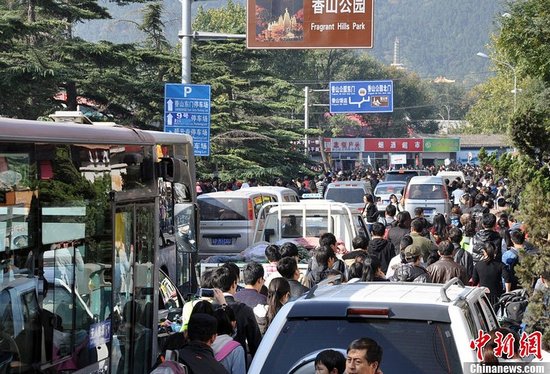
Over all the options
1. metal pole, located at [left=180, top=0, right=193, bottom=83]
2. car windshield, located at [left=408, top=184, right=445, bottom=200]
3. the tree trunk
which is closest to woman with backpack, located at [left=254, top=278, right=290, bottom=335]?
metal pole, located at [left=180, top=0, right=193, bottom=83]

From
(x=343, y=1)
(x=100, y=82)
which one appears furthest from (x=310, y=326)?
(x=100, y=82)

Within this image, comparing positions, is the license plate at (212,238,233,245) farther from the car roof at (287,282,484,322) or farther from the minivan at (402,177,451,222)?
the car roof at (287,282,484,322)

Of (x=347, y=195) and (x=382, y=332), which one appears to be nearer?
(x=382, y=332)

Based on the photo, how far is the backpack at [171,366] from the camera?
19.0 ft

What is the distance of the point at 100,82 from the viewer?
87.5 feet

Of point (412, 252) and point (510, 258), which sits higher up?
point (412, 252)

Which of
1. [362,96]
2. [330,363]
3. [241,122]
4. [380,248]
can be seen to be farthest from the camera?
[362,96]

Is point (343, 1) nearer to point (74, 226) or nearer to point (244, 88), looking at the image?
point (74, 226)

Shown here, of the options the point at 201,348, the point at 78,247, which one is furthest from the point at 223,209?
the point at 201,348

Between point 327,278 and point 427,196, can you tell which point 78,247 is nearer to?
point 327,278

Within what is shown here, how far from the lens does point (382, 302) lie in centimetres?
556

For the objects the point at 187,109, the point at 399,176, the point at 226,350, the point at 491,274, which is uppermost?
the point at 187,109

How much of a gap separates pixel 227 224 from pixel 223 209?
15.1 inches

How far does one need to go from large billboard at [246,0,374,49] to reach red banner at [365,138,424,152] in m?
66.6
